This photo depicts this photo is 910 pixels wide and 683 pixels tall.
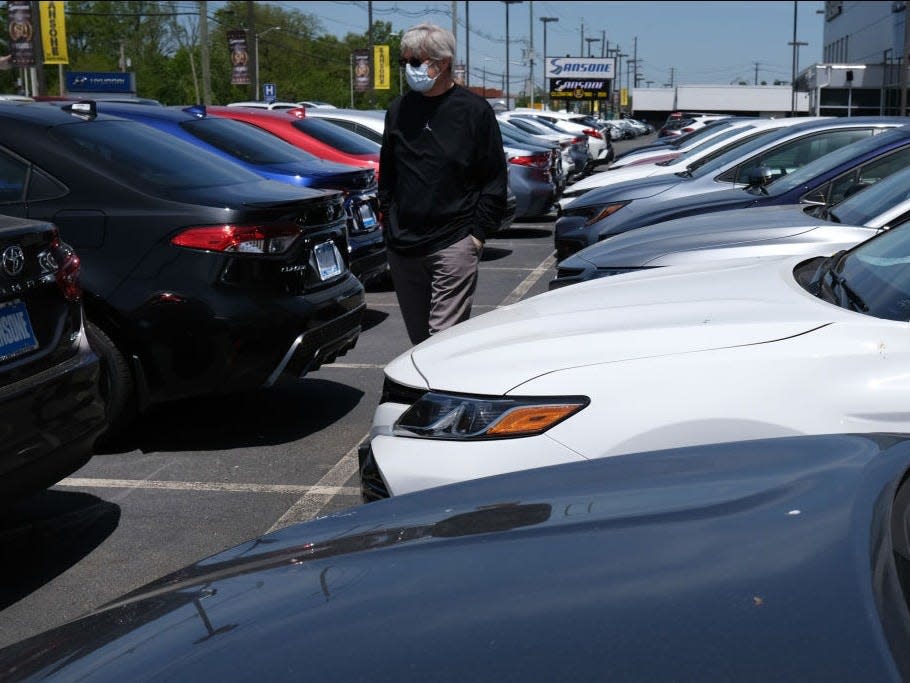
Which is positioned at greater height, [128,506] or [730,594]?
[730,594]

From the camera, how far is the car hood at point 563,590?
1.38m

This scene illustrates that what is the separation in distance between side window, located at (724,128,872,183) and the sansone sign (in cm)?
6362

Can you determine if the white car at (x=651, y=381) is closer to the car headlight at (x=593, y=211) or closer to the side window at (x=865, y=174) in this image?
the side window at (x=865, y=174)

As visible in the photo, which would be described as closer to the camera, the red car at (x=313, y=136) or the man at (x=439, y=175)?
the man at (x=439, y=175)

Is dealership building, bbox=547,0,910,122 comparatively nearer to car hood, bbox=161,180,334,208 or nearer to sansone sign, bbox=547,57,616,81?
sansone sign, bbox=547,57,616,81

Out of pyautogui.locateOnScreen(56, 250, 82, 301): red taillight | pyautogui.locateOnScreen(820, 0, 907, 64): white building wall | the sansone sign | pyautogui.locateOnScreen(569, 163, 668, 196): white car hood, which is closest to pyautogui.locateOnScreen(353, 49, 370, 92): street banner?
the sansone sign

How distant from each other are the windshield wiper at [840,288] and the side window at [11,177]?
12.0ft

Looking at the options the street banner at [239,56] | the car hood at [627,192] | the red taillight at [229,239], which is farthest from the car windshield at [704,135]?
the street banner at [239,56]

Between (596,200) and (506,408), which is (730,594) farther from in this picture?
(596,200)

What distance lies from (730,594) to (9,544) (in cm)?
368

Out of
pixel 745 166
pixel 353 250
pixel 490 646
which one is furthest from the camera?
pixel 745 166

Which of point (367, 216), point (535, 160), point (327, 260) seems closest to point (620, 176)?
point (535, 160)

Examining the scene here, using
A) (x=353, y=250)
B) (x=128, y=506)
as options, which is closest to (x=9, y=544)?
(x=128, y=506)

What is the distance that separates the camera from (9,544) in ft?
14.7
